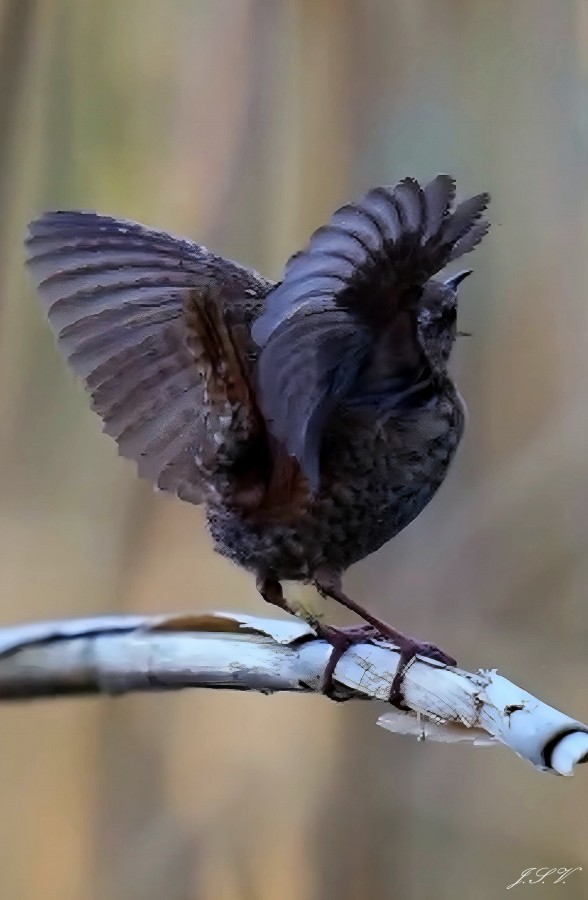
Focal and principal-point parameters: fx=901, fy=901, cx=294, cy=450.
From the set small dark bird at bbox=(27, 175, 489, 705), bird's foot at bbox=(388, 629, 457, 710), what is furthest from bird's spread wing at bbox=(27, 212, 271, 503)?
bird's foot at bbox=(388, 629, 457, 710)

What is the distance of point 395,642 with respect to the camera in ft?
2.82

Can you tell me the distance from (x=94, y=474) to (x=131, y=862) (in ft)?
1.51

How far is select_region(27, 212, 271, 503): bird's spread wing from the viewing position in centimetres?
82

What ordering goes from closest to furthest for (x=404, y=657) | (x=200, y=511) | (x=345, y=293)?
(x=345, y=293) < (x=404, y=657) < (x=200, y=511)

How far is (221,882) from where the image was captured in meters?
1.04

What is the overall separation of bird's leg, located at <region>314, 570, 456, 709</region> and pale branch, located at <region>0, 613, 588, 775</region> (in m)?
0.01

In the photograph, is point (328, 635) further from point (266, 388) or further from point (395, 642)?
point (266, 388)

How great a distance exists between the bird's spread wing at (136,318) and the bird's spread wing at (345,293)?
Answer: 4.0 inches

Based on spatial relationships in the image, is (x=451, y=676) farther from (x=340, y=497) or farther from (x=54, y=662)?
(x=54, y=662)

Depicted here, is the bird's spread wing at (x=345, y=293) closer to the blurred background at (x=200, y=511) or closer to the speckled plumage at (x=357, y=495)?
the speckled plumage at (x=357, y=495)
